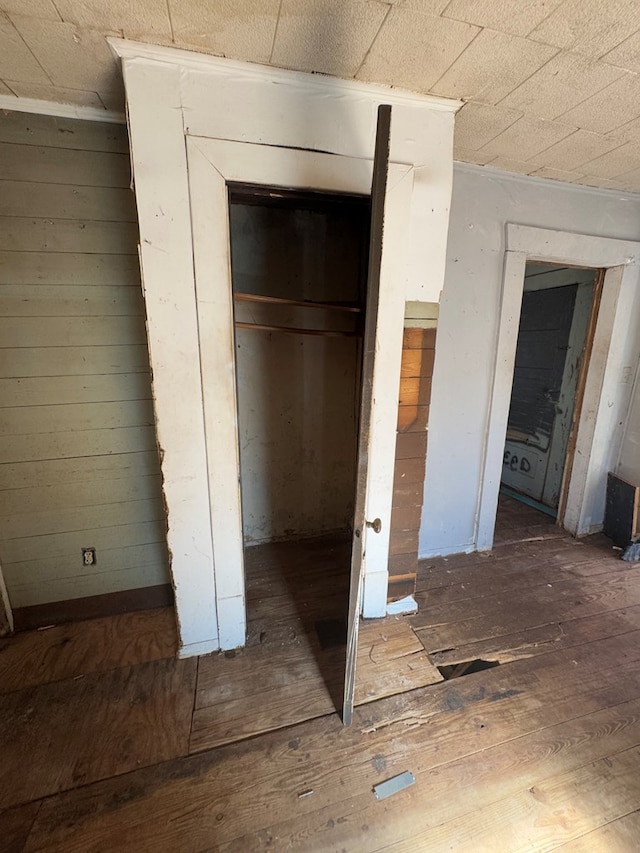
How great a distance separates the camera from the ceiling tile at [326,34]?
1.04m

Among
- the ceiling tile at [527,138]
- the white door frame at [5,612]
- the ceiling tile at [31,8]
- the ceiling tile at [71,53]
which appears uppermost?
the ceiling tile at [527,138]

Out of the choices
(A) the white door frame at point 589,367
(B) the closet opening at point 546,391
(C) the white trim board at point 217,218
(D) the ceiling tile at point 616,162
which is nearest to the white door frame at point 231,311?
(C) the white trim board at point 217,218

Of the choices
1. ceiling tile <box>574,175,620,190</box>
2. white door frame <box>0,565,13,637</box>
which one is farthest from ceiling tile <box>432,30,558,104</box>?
white door frame <box>0,565,13,637</box>

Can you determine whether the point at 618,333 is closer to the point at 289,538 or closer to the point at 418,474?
the point at 418,474

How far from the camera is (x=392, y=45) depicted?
1.18 m

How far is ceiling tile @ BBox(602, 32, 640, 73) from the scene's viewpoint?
44.9 inches

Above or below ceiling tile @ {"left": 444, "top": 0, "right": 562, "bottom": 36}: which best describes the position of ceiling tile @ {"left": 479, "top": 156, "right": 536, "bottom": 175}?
above

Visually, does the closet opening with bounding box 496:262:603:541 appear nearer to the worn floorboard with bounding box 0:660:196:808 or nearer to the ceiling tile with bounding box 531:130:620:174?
the ceiling tile with bounding box 531:130:620:174

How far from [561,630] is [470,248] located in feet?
7.41

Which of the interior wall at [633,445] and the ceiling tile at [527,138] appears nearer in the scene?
the ceiling tile at [527,138]

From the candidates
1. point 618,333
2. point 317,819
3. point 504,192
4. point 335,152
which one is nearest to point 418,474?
point 317,819

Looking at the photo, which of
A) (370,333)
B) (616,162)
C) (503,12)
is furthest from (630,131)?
(370,333)

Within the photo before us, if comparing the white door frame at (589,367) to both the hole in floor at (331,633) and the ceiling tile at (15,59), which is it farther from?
the ceiling tile at (15,59)

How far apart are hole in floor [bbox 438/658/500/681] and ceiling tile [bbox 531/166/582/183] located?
2.75m
